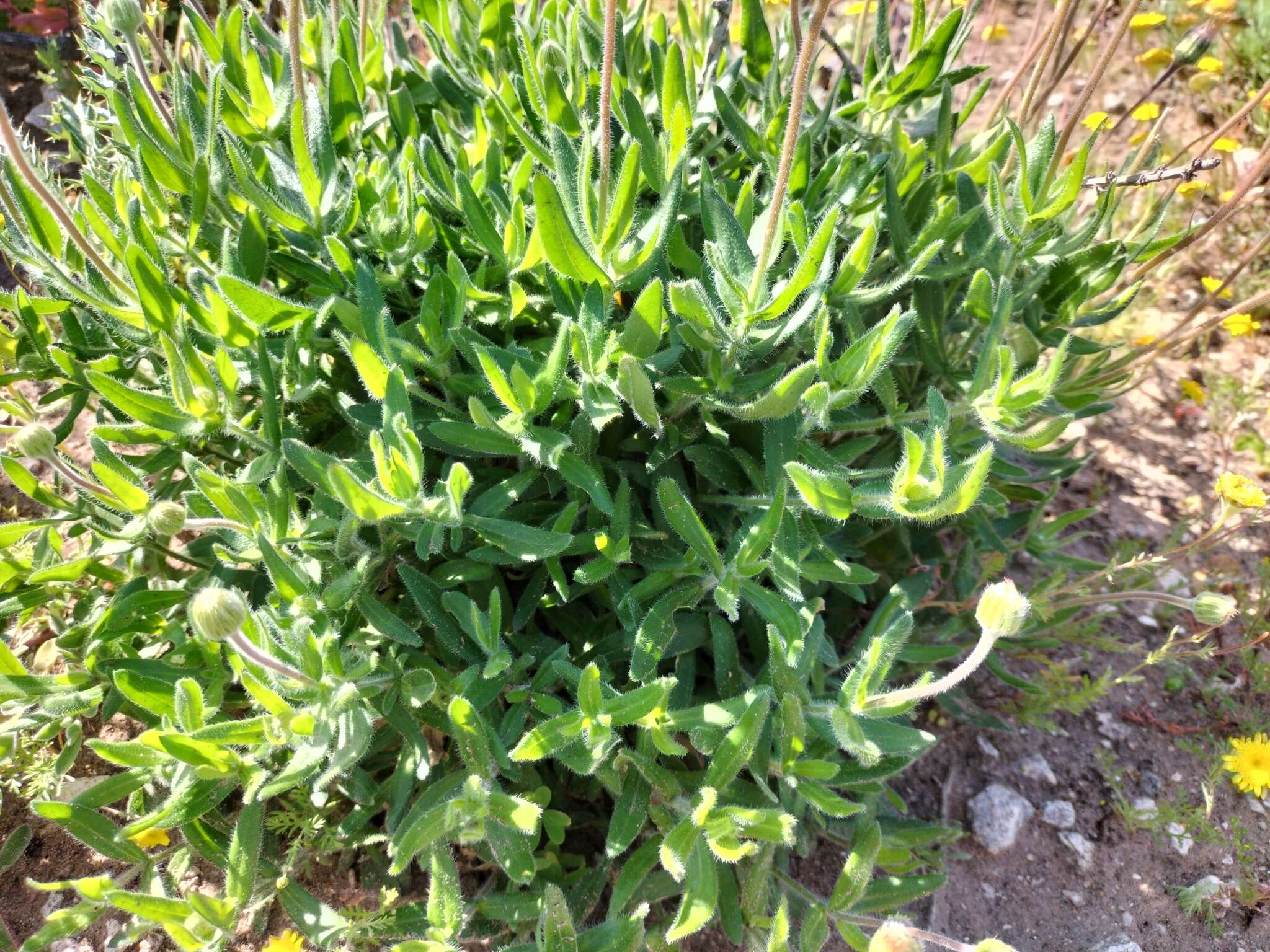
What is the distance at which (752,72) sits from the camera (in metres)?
2.63

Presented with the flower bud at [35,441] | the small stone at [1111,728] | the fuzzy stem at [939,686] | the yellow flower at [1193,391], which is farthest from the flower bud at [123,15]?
the yellow flower at [1193,391]

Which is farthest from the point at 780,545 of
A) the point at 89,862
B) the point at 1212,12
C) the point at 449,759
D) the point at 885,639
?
the point at 1212,12

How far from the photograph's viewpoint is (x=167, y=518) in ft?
5.92

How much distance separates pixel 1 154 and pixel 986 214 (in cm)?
243

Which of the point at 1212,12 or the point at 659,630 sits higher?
the point at 1212,12

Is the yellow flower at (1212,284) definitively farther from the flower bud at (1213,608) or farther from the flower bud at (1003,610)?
the flower bud at (1003,610)

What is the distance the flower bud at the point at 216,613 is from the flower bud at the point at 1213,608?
2019 millimetres

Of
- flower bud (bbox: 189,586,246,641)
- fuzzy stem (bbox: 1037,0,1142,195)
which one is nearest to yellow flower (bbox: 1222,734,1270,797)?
fuzzy stem (bbox: 1037,0,1142,195)

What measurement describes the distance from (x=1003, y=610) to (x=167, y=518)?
1.46 metres

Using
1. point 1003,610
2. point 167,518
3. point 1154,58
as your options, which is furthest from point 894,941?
point 1154,58

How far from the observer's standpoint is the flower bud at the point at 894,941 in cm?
169

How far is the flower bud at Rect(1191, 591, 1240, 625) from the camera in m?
2.27

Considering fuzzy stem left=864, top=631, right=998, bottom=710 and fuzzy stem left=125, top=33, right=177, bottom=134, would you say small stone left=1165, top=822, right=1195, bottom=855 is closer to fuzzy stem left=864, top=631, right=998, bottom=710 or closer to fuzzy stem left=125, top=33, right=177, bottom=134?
fuzzy stem left=864, top=631, right=998, bottom=710

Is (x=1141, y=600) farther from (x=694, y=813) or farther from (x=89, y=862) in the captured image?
(x=89, y=862)
